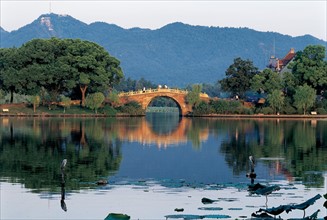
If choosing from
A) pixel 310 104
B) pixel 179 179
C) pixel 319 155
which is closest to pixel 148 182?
pixel 179 179

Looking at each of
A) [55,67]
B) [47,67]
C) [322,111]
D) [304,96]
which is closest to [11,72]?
[47,67]

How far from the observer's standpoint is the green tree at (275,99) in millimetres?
98250

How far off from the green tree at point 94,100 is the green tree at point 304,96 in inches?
901

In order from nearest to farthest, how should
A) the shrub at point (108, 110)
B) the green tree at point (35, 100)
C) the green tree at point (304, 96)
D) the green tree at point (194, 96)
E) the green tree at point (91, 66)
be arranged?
the green tree at point (91, 66), the green tree at point (35, 100), the green tree at point (304, 96), the shrub at point (108, 110), the green tree at point (194, 96)

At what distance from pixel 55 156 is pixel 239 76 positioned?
64342 mm

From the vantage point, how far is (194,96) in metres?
105

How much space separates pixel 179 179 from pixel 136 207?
742 cm

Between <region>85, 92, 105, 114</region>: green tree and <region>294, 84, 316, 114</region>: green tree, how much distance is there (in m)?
22.9

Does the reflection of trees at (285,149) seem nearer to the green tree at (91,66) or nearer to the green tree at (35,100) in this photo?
the green tree at (91,66)

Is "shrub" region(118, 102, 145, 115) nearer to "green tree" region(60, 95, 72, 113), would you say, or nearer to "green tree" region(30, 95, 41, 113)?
"green tree" region(60, 95, 72, 113)

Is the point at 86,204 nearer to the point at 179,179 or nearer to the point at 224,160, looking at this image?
the point at 179,179

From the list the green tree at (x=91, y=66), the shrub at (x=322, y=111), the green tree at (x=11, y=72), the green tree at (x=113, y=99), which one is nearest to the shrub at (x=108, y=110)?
the green tree at (x=113, y=99)

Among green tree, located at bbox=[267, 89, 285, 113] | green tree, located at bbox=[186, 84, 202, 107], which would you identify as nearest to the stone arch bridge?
green tree, located at bbox=[186, 84, 202, 107]

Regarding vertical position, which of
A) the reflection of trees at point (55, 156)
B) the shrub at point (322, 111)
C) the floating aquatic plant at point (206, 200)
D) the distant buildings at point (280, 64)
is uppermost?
the distant buildings at point (280, 64)
